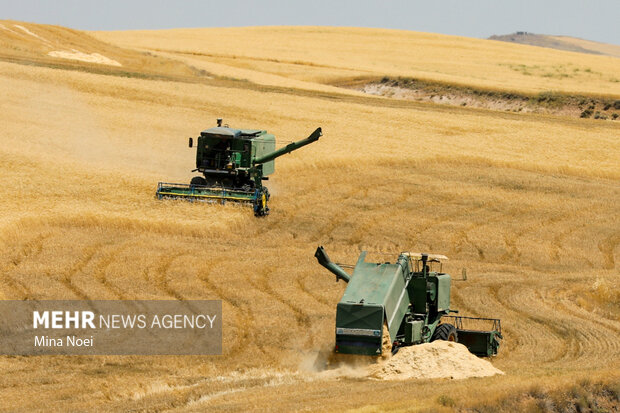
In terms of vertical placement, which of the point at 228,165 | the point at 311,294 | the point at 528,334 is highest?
the point at 228,165

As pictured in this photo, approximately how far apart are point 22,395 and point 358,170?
30.5 meters

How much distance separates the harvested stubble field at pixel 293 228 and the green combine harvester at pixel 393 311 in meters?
0.99

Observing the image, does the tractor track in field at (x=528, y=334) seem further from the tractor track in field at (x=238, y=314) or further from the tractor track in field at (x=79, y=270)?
the tractor track in field at (x=79, y=270)

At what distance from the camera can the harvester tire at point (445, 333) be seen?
895 inches

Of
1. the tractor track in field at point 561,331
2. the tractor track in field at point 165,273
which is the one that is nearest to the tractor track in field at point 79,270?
the tractor track in field at point 165,273

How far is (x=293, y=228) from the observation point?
39.2 meters

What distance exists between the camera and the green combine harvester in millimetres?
20047

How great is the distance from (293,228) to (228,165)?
474 centimetres

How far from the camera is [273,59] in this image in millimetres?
97188

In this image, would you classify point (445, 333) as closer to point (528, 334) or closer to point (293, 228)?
point (528, 334)

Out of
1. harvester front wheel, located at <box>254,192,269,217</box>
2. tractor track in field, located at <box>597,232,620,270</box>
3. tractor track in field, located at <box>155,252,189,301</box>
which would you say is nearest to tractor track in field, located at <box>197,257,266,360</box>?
tractor track in field, located at <box>155,252,189,301</box>

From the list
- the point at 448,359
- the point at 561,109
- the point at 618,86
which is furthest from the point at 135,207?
the point at 618,86

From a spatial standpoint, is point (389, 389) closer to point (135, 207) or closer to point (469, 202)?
point (135, 207)

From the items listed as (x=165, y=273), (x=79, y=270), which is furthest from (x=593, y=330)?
(x=79, y=270)
